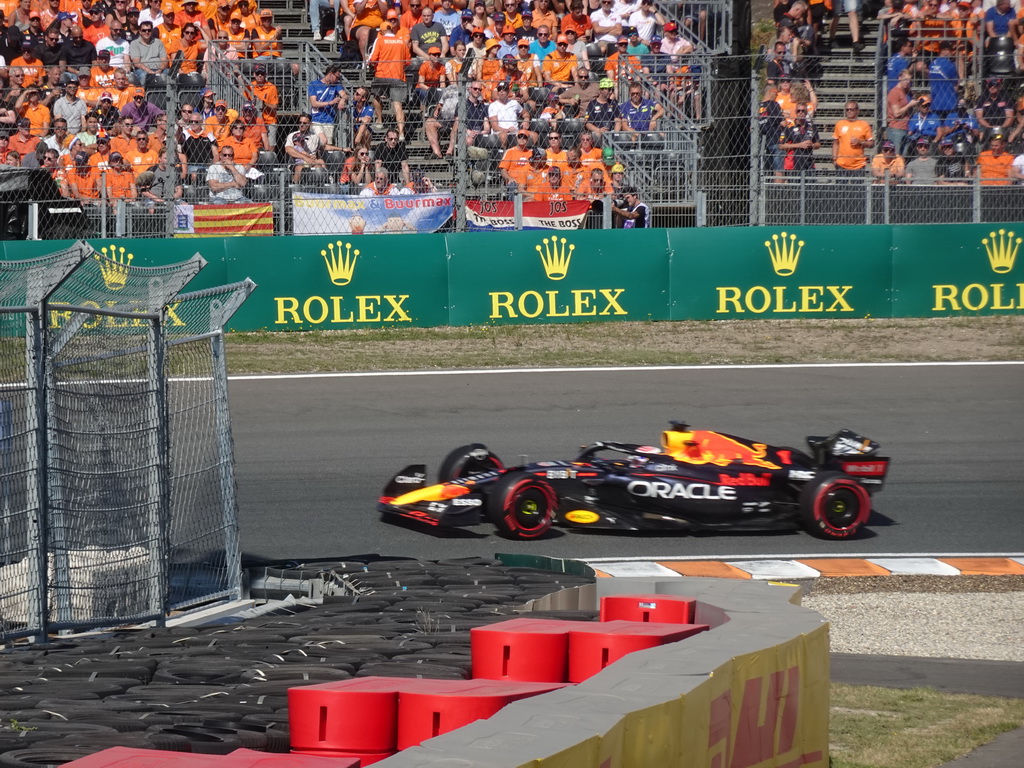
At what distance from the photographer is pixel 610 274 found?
16.9m

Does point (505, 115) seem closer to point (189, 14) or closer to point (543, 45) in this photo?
point (543, 45)

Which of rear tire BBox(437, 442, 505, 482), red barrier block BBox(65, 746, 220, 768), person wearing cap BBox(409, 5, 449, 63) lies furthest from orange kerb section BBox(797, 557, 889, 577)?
person wearing cap BBox(409, 5, 449, 63)

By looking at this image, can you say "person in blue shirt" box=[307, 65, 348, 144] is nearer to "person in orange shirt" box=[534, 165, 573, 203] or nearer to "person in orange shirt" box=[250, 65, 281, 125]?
"person in orange shirt" box=[250, 65, 281, 125]

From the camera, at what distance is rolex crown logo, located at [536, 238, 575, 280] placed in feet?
54.5

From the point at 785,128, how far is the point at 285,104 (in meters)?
7.09

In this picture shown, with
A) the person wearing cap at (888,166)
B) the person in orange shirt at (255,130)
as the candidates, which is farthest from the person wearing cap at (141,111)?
the person wearing cap at (888,166)

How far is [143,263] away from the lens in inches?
639

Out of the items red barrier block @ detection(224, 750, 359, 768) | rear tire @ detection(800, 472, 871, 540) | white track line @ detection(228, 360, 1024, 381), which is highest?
white track line @ detection(228, 360, 1024, 381)

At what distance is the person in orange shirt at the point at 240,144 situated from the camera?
672 inches

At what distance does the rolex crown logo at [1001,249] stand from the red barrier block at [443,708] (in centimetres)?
1461

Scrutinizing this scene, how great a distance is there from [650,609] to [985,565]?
4.77 meters

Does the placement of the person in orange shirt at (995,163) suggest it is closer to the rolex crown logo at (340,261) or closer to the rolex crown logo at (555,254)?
the rolex crown logo at (555,254)

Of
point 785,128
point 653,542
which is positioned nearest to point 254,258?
point 785,128

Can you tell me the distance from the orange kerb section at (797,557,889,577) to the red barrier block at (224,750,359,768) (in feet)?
20.8
